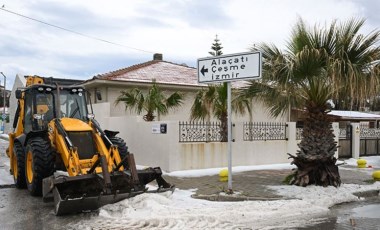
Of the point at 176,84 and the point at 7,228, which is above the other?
the point at 176,84

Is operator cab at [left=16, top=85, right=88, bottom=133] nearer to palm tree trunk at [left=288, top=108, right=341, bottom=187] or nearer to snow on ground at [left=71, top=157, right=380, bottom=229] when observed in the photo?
snow on ground at [left=71, top=157, right=380, bottom=229]

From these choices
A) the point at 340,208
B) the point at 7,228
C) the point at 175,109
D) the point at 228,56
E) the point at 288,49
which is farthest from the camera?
the point at 175,109

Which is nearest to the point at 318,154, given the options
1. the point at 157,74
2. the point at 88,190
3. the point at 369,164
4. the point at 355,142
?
the point at 88,190

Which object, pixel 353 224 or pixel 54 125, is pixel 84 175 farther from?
pixel 353 224

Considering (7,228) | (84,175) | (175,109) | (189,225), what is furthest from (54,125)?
(175,109)

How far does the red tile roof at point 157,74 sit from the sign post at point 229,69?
9.42 meters

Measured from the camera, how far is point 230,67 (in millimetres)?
9656

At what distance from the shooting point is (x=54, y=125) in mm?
9188

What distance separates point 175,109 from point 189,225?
13.3m

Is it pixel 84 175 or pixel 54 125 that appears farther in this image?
pixel 54 125

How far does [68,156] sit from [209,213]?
116 inches

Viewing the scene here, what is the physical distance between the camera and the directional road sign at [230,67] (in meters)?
9.28

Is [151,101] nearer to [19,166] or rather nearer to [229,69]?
[19,166]

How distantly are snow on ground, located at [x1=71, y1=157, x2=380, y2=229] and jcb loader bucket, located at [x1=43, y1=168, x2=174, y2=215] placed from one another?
227 millimetres
